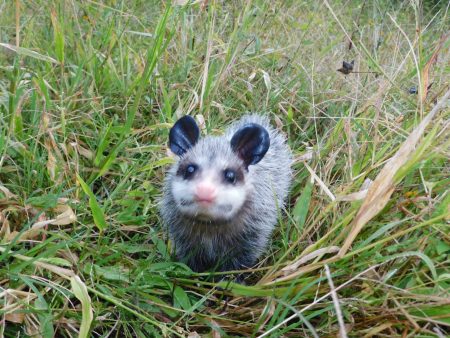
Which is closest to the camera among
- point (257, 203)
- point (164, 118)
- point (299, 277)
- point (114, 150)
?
point (299, 277)

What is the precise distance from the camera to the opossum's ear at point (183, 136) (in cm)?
275

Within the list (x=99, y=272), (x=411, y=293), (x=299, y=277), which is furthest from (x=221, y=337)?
(x=411, y=293)

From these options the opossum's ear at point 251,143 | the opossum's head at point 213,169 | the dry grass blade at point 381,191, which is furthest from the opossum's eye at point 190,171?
the dry grass blade at point 381,191

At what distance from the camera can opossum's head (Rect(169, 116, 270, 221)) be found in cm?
241

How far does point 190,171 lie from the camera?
2.57 meters

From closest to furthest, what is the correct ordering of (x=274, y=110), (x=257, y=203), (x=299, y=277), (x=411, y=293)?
(x=411, y=293) < (x=299, y=277) < (x=257, y=203) < (x=274, y=110)

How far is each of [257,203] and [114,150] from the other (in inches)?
33.1

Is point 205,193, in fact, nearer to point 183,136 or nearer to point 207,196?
point 207,196

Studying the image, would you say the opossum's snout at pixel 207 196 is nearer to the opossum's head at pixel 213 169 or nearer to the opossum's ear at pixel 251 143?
the opossum's head at pixel 213 169

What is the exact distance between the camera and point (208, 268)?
2910 mm

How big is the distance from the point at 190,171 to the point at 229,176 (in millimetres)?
181

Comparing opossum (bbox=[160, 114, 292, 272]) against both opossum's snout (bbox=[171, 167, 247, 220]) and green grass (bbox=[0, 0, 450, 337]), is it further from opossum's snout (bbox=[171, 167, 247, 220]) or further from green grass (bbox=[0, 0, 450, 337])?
green grass (bbox=[0, 0, 450, 337])

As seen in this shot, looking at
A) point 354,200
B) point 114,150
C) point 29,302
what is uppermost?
point 354,200

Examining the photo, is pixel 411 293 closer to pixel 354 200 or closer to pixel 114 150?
pixel 354 200
